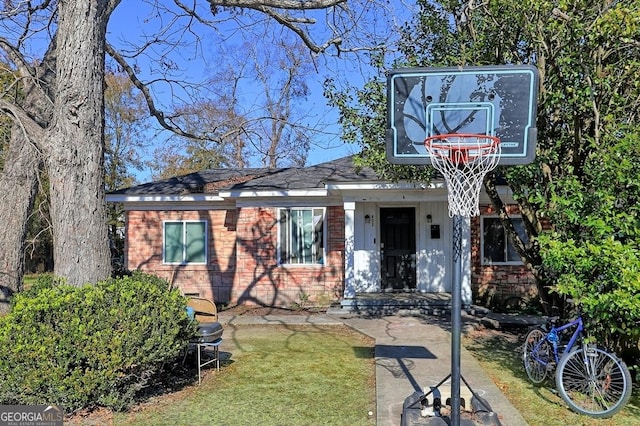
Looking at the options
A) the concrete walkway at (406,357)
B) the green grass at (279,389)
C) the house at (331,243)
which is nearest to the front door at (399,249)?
the house at (331,243)

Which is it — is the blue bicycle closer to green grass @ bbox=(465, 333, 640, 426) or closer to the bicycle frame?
the bicycle frame

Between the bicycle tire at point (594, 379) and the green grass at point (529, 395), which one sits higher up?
the bicycle tire at point (594, 379)

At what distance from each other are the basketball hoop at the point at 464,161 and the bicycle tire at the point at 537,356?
2.25 meters

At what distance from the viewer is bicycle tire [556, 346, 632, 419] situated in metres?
5.25

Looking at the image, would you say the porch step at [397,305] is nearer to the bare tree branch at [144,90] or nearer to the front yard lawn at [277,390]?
the front yard lawn at [277,390]

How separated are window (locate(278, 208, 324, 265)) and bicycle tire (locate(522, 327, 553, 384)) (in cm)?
761

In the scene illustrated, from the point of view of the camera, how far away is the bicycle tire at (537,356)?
6.10 meters

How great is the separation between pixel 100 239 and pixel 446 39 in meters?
6.19

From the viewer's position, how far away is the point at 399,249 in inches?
529

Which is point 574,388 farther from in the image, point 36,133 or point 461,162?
point 36,133

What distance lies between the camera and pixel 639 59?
268 inches

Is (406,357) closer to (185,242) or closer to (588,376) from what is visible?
(588,376)

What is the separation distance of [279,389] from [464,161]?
3644 mm

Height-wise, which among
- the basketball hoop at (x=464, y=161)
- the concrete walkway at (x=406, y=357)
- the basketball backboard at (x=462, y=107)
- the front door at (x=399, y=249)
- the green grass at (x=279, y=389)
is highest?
the basketball backboard at (x=462, y=107)
